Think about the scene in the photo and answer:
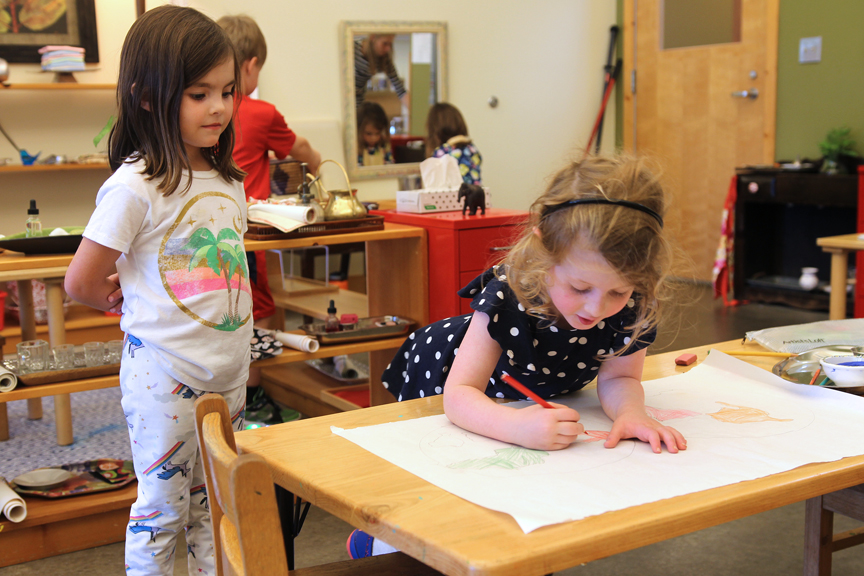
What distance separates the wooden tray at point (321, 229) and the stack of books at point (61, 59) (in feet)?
8.42

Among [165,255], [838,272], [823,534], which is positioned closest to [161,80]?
[165,255]

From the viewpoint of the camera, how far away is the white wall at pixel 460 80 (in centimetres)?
439

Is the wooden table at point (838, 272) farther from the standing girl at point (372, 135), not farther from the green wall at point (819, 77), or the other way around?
the standing girl at point (372, 135)

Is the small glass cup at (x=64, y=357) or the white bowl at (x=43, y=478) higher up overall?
the small glass cup at (x=64, y=357)

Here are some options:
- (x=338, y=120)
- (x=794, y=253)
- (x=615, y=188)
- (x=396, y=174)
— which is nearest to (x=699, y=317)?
(x=794, y=253)

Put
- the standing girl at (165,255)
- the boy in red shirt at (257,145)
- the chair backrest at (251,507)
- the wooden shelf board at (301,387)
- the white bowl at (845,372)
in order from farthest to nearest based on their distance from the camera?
the wooden shelf board at (301,387) → the boy in red shirt at (257,145) → the standing girl at (165,255) → the white bowl at (845,372) → the chair backrest at (251,507)

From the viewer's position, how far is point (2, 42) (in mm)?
4211

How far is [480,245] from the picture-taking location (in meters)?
2.47

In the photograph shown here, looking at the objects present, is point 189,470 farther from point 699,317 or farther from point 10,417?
point 699,317

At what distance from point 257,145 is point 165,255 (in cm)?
146

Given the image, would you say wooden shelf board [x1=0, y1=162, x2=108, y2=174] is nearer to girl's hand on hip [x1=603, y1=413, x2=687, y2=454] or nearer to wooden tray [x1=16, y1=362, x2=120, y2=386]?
wooden tray [x1=16, y1=362, x2=120, y2=386]

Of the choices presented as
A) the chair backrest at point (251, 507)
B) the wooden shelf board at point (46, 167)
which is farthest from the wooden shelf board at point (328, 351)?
the wooden shelf board at point (46, 167)

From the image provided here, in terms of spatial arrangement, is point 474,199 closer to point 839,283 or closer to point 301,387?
point 301,387

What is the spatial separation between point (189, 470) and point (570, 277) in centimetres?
88
